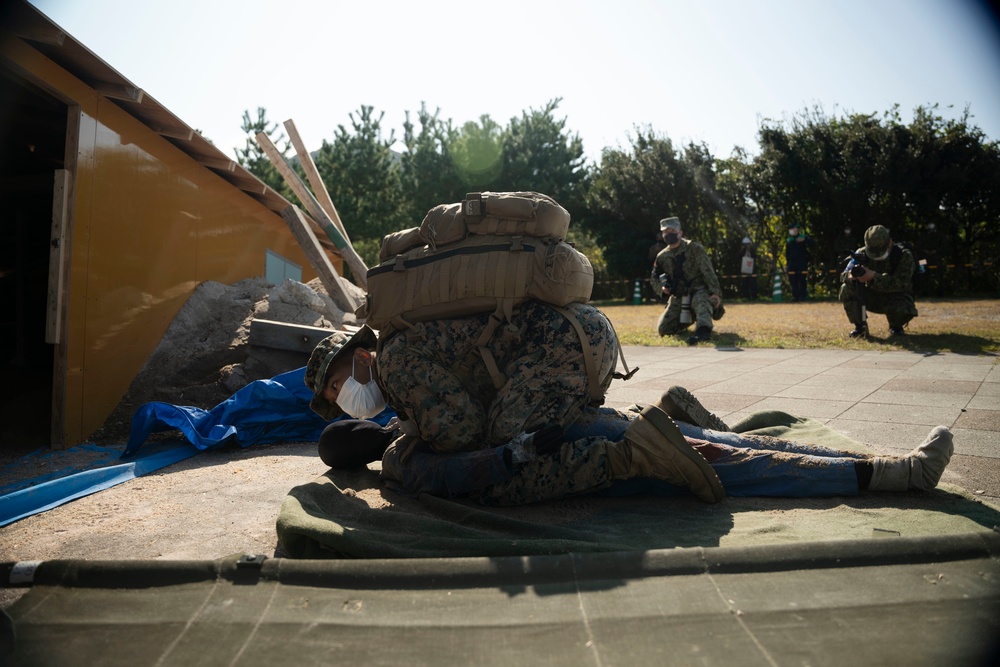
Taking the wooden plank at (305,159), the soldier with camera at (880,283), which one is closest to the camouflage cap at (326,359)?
the wooden plank at (305,159)

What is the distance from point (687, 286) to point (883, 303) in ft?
8.98

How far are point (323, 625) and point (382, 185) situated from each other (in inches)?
927

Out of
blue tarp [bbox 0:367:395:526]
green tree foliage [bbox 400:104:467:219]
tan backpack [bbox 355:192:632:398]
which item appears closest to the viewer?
tan backpack [bbox 355:192:632:398]

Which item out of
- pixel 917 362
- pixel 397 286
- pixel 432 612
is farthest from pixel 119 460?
pixel 917 362

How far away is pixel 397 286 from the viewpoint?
3252 millimetres

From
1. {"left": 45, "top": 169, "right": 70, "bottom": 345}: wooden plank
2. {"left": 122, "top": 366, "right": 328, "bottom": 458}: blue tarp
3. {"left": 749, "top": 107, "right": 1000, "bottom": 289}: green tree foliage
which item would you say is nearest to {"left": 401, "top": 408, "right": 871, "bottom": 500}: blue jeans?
{"left": 122, "top": 366, "right": 328, "bottom": 458}: blue tarp

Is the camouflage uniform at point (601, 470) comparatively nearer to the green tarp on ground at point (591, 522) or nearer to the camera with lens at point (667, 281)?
the green tarp on ground at point (591, 522)

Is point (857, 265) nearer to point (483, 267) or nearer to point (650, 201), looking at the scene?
point (483, 267)

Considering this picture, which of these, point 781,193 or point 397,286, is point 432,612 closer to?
point 397,286

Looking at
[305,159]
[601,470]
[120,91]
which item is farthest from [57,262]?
[601,470]

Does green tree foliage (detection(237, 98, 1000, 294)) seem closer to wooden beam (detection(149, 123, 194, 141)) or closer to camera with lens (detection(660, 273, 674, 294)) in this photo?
camera with lens (detection(660, 273, 674, 294))

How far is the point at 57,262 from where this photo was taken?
4926 mm

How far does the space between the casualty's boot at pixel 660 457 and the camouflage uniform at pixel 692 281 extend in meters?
8.01

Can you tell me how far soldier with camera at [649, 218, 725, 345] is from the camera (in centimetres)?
1066
